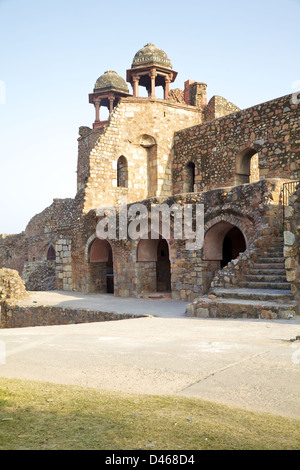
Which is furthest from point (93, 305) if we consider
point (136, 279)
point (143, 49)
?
point (143, 49)

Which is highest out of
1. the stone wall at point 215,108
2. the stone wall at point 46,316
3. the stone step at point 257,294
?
the stone wall at point 215,108

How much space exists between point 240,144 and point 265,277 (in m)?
8.41

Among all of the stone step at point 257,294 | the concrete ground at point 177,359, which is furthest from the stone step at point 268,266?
the concrete ground at point 177,359

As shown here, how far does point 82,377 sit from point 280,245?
7732 millimetres

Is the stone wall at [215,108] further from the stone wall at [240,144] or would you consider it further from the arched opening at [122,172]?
the arched opening at [122,172]

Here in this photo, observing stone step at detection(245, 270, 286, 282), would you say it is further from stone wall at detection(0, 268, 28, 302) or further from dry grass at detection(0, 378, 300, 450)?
stone wall at detection(0, 268, 28, 302)

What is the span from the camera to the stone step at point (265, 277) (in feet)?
30.6

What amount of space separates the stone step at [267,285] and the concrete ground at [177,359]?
1660mm

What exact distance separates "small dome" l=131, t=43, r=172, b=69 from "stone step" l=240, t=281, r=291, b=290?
1677cm

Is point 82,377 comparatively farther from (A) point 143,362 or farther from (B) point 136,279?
(B) point 136,279

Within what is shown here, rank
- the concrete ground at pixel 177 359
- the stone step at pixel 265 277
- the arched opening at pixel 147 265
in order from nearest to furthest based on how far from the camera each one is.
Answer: the concrete ground at pixel 177 359, the stone step at pixel 265 277, the arched opening at pixel 147 265

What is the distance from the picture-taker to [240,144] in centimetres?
1670

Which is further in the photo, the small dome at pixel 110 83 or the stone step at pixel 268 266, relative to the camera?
the small dome at pixel 110 83

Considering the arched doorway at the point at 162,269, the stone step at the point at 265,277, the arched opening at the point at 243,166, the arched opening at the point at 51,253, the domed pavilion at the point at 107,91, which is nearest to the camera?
the stone step at the point at 265,277
